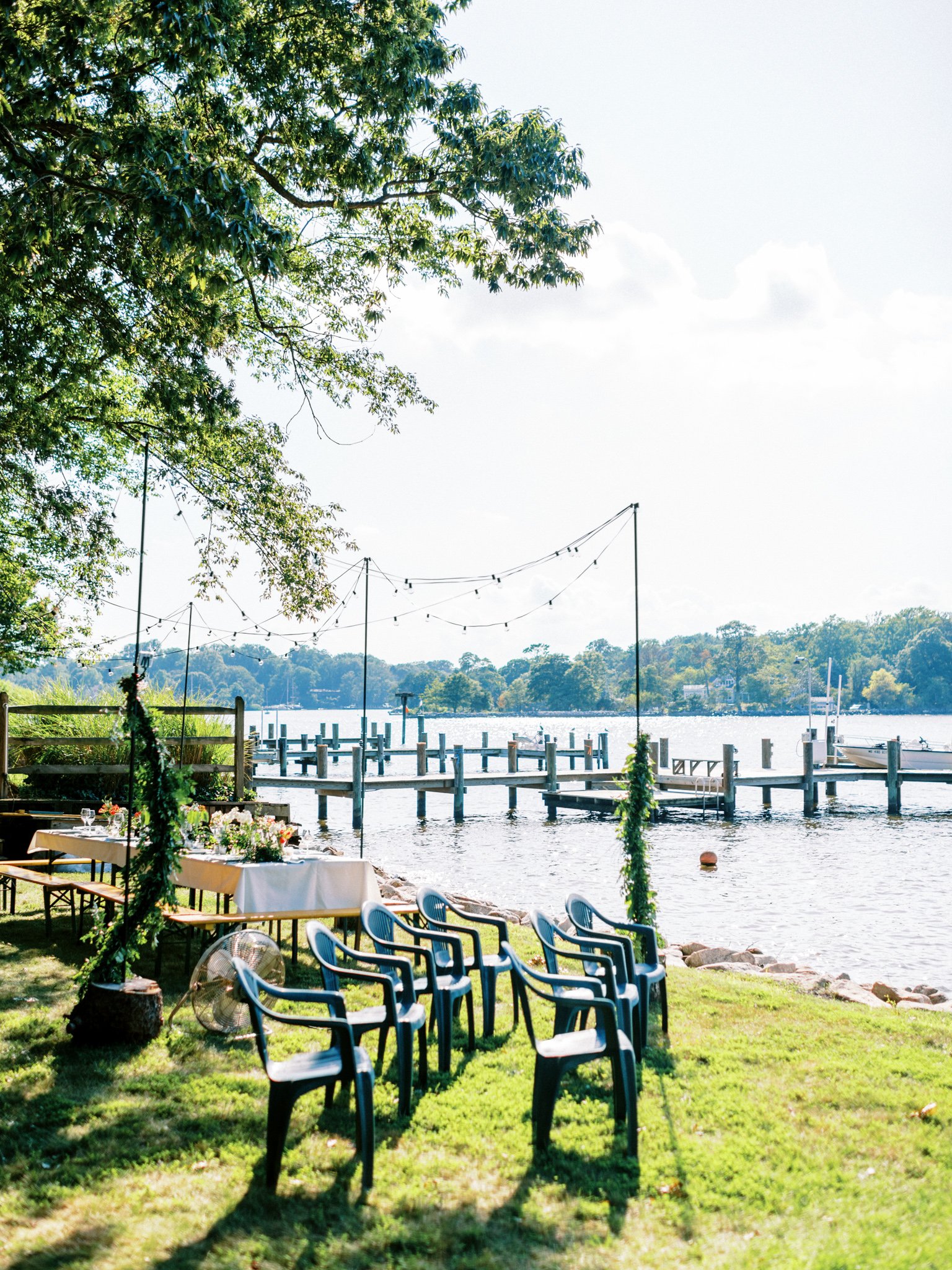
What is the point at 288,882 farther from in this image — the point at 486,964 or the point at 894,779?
the point at 894,779

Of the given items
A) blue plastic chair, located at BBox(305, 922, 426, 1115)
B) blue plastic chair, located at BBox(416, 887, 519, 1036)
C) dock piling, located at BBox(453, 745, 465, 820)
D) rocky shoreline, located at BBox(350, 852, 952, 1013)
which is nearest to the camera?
blue plastic chair, located at BBox(305, 922, 426, 1115)

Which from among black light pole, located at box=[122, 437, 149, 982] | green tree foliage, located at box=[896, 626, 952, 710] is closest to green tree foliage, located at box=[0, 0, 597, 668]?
black light pole, located at box=[122, 437, 149, 982]

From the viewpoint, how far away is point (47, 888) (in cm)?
864

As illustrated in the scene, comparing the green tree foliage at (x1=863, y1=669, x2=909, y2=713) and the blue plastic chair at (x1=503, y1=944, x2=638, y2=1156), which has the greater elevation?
the green tree foliage at (x1=863, y1=669, x2=909, y2=713)

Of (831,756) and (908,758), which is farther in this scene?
(831,756)

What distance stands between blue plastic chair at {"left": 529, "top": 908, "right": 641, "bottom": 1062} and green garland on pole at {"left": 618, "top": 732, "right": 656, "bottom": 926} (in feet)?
2.43

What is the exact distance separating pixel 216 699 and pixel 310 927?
12.4 meters

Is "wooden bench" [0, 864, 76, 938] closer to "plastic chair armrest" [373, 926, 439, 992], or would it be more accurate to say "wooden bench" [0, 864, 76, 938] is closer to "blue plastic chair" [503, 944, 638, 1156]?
"plastic chair armrest" [373, 926, 439, 992]

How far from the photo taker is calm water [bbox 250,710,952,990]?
12898 millimetres

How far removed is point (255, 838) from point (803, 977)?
4758 millimetres

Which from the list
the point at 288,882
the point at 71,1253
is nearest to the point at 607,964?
the point at 71,1253

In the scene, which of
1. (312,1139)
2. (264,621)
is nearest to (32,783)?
(264,621)

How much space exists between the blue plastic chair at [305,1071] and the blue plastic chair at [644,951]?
→ 1.93m

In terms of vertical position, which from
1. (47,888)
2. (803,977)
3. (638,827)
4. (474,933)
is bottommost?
(803,977)
